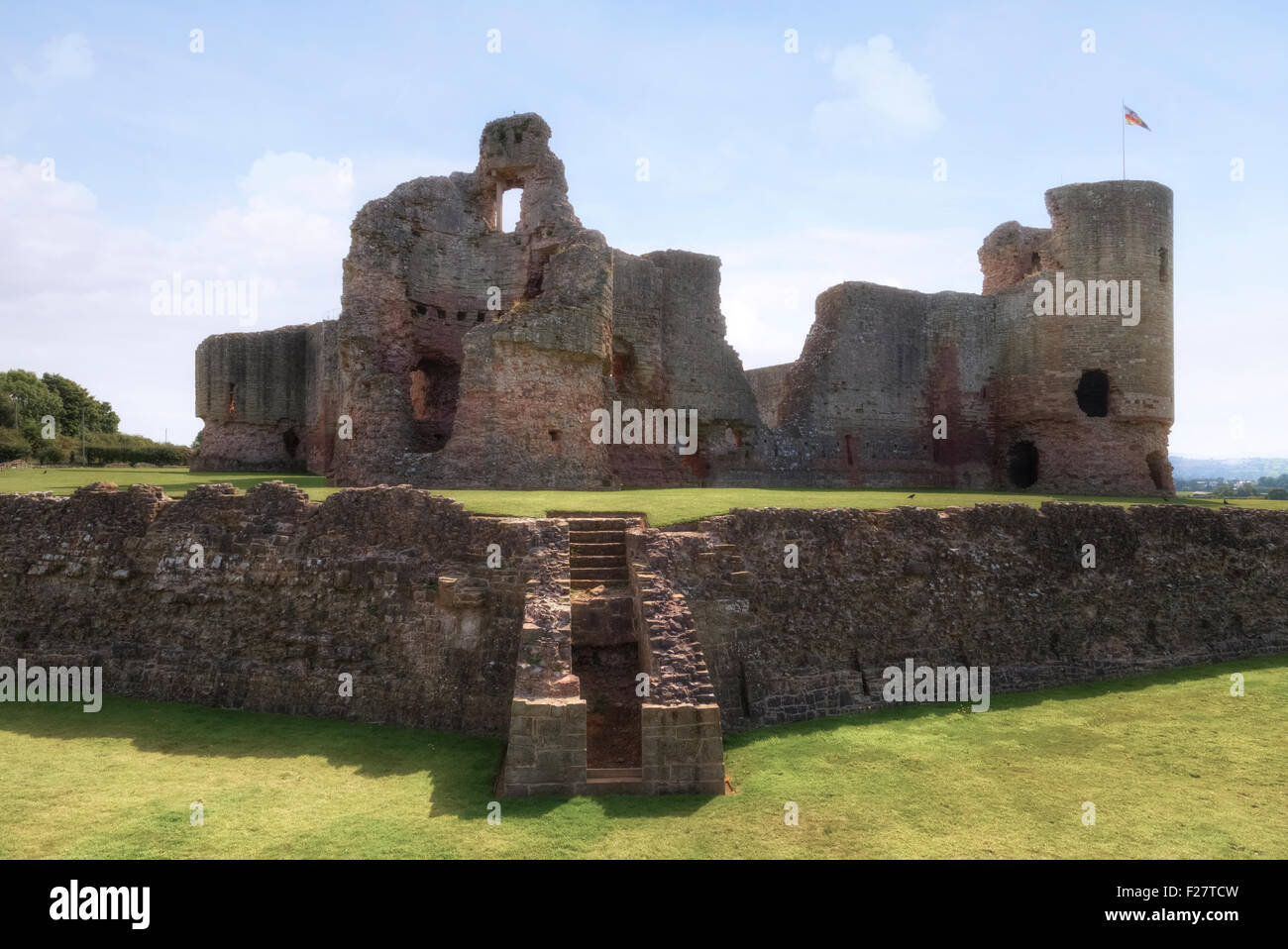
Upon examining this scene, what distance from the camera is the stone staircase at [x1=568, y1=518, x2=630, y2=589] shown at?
10.7m

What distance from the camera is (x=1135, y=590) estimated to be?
12.7 m

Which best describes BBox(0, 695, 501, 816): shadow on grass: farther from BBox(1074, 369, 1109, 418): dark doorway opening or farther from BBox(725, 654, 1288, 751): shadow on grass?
BBox(1074, 369, 1109, 418): dark doorway opening

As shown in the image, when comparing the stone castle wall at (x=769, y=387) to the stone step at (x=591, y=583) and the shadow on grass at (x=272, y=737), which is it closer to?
the stone step at (x=591, y=583)

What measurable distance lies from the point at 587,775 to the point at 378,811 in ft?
6.16

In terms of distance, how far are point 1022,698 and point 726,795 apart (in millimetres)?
5158

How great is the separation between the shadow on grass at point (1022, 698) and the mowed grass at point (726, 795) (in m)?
0.06

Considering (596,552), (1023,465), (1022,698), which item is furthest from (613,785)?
(1023,465)

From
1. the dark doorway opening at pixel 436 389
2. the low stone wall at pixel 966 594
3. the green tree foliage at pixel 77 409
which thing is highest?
the green tree foliage at pixel 77 409

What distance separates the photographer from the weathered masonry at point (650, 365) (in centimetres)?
1833

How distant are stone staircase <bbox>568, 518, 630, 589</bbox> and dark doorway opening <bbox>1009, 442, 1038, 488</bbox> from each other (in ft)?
62.8

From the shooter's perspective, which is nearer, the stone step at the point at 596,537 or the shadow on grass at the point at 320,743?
the shadow on grass at the point at 320,743

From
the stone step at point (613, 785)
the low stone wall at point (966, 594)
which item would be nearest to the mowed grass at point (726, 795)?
the stone step at point (613, 785)

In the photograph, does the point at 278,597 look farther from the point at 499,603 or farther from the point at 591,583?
the point at 591,583

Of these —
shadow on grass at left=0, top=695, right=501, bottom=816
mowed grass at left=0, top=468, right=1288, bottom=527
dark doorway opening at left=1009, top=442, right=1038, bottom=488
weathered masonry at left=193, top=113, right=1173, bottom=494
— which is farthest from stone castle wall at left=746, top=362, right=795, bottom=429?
shadow on grass at left=0, top=695, right=501, bottom=816
